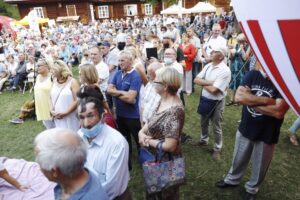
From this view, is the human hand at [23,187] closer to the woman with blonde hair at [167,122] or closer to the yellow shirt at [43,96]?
the yellow shirt at [43,96]

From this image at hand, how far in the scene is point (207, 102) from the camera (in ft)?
12.6

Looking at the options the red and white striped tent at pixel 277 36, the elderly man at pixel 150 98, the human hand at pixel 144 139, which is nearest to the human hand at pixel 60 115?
the elderly man at pixel 150 98

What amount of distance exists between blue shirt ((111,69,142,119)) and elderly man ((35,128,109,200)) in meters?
1.95

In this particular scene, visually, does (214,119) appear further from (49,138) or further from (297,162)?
(49,138)

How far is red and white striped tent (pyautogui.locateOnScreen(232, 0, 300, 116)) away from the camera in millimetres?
893


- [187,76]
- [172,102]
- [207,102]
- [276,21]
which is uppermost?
[276,21]

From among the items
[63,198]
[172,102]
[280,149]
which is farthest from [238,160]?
[63,198]

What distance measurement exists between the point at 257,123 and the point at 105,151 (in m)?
1.64

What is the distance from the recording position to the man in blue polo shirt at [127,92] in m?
3.49

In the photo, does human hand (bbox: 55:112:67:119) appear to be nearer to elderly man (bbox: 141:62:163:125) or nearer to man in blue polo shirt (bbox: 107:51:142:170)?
man in blue polo shirt (bbox: 107:51:142:170)

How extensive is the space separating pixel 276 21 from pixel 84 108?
163 centimetres

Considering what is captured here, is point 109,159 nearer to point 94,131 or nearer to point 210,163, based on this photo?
point 94,131

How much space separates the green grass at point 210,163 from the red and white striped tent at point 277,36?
102 inches

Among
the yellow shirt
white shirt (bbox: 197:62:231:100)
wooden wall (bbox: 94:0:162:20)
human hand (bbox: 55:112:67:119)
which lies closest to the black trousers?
human hand (bbox: 55:112:67:119)
